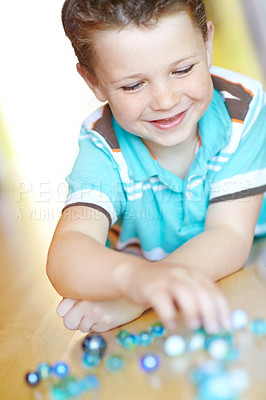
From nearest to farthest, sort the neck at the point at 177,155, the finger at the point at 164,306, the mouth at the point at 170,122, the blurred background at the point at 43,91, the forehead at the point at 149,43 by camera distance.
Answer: the finger at the point at 164,306
the forehead at the point at 149,43
the mouth at the point at 170,122
the neck at the point at 177,155
the blurred background at the point at 43,91

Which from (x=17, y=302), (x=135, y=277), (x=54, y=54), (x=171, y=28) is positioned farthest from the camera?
(x=54, y=54)

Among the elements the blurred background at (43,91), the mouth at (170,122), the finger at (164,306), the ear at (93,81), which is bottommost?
the blurred background at (43,91)

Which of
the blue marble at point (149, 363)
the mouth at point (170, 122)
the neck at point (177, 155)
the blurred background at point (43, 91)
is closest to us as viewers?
the blue marble at point (149, 363)

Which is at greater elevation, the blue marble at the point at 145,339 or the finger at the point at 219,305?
the finger at the point at 219,305

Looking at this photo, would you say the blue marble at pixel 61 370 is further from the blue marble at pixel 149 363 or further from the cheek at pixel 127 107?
the cheek at pixel 127 107

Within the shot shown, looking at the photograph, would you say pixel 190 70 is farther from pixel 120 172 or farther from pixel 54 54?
pixel 54 54

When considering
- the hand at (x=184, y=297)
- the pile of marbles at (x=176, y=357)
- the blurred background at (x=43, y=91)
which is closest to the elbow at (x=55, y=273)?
the pile of marbles at (x=176, y=357)

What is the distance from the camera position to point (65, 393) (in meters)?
0.60

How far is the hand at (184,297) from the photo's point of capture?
0.52 metres

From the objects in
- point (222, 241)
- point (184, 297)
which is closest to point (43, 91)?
point (222, 241)

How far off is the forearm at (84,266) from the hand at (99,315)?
0.02 meters

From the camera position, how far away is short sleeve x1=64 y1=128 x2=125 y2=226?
35.2 inches

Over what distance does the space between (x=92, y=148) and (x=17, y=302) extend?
0.35m

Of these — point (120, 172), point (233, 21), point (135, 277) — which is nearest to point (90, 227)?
point (120, 172)
